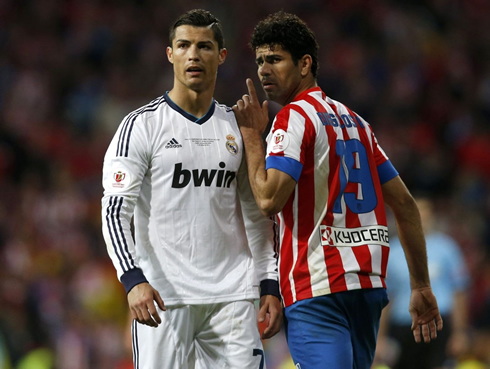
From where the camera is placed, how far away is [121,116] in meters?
12.0

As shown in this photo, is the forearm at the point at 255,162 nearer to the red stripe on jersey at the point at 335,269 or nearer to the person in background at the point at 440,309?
the red stripe on jersey at the point at 335,269

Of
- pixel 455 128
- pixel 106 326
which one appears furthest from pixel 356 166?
pixel 455 128

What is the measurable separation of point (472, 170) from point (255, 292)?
859 cm

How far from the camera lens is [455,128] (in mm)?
12656

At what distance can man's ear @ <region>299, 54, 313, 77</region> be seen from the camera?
411 cm

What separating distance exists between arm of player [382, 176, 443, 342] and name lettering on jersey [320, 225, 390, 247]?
1.23 feet

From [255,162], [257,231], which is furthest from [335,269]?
[255,162]

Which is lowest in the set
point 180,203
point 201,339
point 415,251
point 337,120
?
point 201,339

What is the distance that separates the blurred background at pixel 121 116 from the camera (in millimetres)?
9047

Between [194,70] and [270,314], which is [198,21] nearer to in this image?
[194,70]

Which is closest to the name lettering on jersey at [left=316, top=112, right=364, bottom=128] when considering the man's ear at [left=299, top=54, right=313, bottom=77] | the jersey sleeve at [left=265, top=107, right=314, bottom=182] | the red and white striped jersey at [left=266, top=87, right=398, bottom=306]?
the red and white striped jersey at [left=266, top=87, right=398, bottom=306]

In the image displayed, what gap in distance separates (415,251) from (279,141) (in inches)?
42.5

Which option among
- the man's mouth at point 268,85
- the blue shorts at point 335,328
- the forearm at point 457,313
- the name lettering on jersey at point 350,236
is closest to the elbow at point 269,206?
the name lettering on jersey at point 350,236

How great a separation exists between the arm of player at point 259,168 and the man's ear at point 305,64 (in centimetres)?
28
